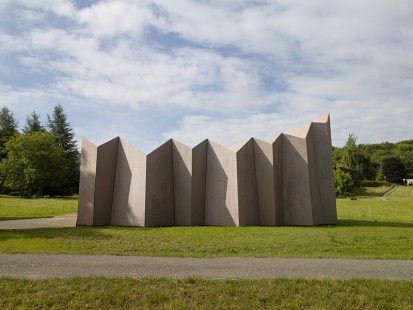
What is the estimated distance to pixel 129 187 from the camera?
1912 cm

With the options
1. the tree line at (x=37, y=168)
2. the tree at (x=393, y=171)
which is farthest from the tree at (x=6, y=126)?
the tree at (x=393, y=171)

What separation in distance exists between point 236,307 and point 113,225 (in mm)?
14171

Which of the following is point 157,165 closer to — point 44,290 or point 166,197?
point 166,197

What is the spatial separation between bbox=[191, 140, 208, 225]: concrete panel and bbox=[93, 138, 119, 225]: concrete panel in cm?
408

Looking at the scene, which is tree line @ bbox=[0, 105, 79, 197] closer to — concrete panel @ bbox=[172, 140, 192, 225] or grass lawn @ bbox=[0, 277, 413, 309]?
concrete panel @ bbox=[172, 140, 192, 225]

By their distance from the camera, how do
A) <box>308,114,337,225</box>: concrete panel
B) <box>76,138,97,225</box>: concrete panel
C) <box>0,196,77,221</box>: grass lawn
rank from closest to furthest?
<box>76,138,97,225</box>: concrete panel < <box>308,114,337,225</box>: concrete panel < <box>0,196,77,221</box>: grass lawn

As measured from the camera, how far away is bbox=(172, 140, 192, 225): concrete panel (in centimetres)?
1917

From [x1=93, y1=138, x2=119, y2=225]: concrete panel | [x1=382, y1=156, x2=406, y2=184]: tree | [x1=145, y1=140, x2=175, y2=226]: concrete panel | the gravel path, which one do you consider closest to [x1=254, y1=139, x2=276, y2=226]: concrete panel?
[x1=145, y1=140, x2=175, y2=226]: concrete panel

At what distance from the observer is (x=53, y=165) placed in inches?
2004

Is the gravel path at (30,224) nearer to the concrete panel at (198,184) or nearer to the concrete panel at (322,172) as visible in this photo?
the concrete panel at (198,184)

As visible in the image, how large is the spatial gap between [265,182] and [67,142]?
1852 inches

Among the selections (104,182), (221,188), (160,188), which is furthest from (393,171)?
(104,182)

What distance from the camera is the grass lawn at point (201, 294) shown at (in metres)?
5.86

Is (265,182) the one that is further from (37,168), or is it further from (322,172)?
(37,168)
